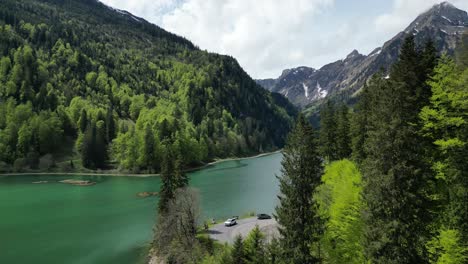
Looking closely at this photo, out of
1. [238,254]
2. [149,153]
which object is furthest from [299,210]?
[149,153]

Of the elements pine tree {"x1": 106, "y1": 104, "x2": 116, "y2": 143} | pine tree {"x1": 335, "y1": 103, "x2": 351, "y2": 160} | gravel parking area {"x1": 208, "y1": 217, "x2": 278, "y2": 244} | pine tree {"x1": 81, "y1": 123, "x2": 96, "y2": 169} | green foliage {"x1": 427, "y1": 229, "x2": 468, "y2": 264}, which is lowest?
gravel parking area {"x1": 208, "y1": 217, "x2": 278, "y2": 244}

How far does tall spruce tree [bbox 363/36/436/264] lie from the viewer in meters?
21.8

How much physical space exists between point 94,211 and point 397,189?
2720 inches

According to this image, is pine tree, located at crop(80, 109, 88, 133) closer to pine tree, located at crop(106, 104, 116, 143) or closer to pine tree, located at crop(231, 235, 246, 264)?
pine tree, located at crop(106, 104, 116, 143)

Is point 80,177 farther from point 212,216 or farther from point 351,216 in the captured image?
point 351,216

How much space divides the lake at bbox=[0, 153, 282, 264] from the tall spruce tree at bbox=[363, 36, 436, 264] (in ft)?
114

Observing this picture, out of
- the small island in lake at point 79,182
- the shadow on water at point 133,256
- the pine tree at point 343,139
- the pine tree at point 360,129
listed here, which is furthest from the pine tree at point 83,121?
the pine tree at point 360,129

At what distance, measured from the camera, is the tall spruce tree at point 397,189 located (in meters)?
21.8

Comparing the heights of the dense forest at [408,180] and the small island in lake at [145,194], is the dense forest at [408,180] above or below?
above

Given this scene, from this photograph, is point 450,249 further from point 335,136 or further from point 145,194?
point 145,194

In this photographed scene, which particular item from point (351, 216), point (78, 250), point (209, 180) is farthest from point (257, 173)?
point (351, 216)

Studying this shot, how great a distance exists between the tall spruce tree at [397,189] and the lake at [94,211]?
34635 mm

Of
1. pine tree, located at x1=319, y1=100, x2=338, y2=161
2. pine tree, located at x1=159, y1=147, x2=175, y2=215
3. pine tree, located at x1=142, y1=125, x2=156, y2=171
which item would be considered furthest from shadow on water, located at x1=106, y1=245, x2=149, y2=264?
pine tree, located at x1=142, y1=125, x2=156, y2=171

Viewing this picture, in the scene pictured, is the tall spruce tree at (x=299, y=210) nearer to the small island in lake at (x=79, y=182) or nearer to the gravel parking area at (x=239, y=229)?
the gravel parking area at (x=239, y=229)
